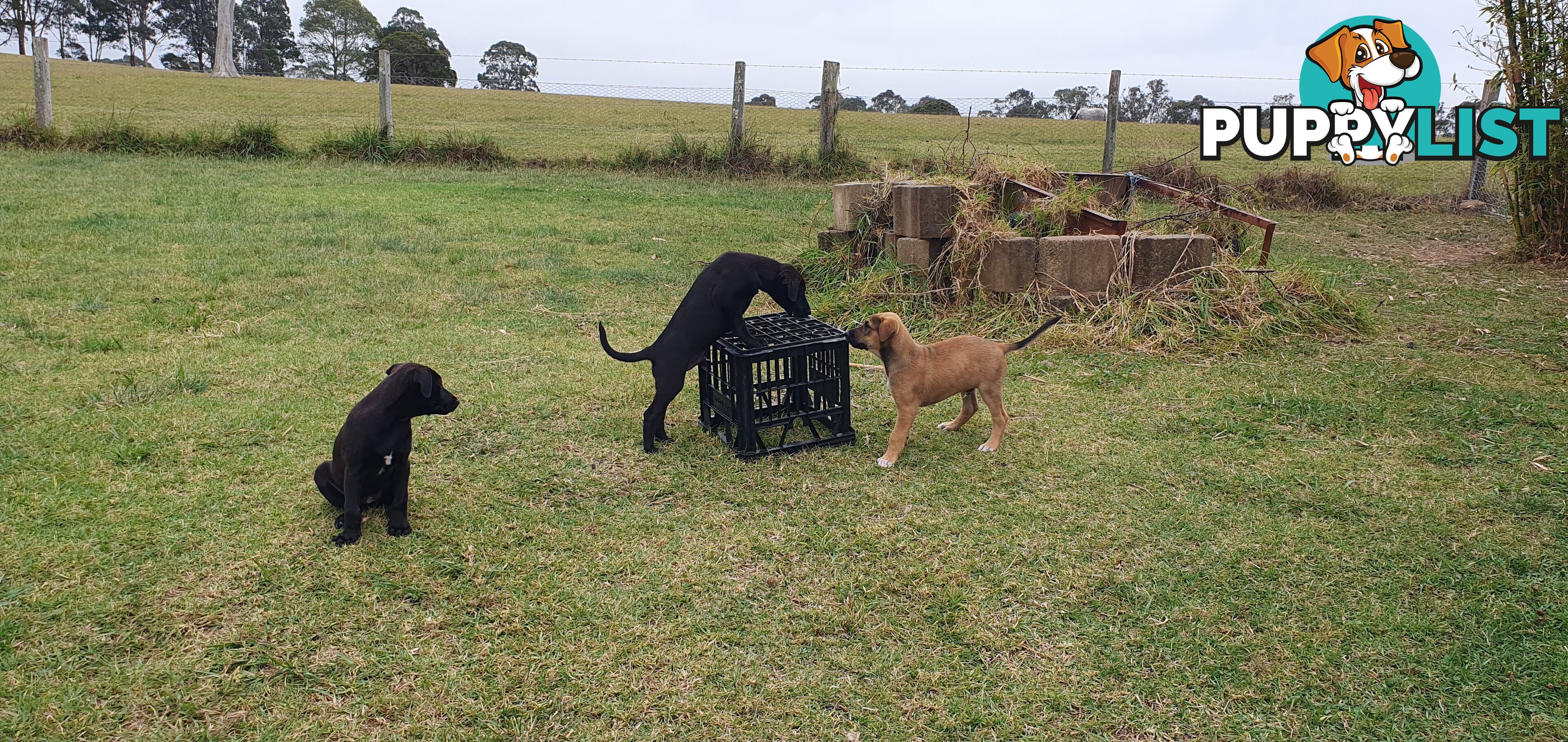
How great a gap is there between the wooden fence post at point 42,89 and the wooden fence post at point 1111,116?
51.1ft

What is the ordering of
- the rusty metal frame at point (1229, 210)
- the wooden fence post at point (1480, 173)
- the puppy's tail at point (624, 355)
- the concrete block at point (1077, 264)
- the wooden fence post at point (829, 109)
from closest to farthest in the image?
1. the puppy's tail at point (624, 355)
2. the concrete block at point (1077, 264)
3. the rusty metal frame at point (1229, 210)
4. the wooden fence post at point (1480, 173)
5. the wooden fence post at point (829, 109)

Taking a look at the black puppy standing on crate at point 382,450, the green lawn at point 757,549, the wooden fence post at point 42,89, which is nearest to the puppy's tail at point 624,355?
the green lawn at point 757,549

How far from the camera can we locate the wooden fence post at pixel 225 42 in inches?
1219

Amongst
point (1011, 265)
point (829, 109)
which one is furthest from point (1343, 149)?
point (1011, 265)

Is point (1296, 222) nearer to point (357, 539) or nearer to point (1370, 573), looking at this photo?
point (1370, 573)

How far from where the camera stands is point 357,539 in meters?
3.48

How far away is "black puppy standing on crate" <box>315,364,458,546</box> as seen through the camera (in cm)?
335

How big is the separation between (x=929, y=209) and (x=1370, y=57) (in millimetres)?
10508

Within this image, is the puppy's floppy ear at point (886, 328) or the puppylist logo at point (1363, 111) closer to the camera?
the puppy's floppy ear at point (886, 328)

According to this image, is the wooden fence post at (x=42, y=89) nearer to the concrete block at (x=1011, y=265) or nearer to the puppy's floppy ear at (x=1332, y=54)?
the concrete block at (x=1011, y=265)

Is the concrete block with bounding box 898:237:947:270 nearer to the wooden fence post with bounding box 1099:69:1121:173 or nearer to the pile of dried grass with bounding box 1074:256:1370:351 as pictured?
the pile of dried grass with bounding box 1074:256:1370:351

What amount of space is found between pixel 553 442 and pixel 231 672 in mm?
1923

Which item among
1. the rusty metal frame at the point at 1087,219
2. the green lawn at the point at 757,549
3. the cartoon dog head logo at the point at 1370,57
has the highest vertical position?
the cartoon dog head logo at the point at 1370,57

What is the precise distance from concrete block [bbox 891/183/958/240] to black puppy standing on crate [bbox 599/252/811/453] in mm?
2749
